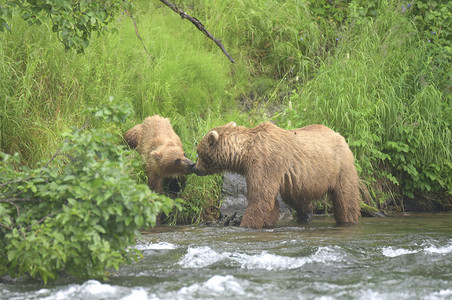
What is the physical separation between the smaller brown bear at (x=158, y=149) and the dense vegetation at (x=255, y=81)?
240 millimetres

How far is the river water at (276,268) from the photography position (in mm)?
4055

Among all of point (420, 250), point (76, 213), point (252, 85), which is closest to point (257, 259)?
point (420, 250)

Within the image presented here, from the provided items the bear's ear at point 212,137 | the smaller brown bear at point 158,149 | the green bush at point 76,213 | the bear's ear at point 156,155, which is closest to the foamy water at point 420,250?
the green bush at point 76,213

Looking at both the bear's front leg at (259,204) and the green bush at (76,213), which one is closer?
the green bush at (76,213)

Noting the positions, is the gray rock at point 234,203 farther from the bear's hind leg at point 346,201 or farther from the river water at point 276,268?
the bear's hind leg at point 346,201

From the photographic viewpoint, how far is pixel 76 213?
397 centimetres

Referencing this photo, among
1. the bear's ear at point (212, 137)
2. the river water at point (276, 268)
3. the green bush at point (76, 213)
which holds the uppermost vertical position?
the bear's ear at point (212, 137)

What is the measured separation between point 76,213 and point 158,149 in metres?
4.59

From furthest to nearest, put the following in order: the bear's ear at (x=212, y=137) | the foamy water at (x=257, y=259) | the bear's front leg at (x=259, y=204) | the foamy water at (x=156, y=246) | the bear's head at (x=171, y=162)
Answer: the bear's head at (x=171, y=162)
the bear's ear at (x=212, y=137)
the bear's front leg at (x=259, y=204)
the foamy water at (x=156, y=246)
the foamy water at (x=257, y=259)

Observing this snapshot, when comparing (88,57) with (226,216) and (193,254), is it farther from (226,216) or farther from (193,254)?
(193,254)

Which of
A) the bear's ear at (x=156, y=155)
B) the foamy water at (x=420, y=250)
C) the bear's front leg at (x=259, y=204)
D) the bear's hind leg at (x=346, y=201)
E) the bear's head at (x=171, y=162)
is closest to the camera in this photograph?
the foamy water at (x=420, y=250)

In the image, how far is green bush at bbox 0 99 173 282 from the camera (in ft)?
13.0

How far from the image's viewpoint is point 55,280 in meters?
4.36

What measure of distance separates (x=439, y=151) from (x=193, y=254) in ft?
17.6
